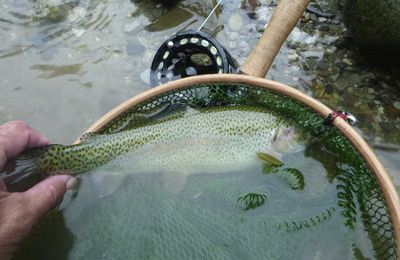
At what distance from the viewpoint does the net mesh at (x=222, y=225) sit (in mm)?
2242

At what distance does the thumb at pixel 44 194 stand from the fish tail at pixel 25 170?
10 centimetres

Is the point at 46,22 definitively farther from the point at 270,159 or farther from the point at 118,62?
the point at 270,159

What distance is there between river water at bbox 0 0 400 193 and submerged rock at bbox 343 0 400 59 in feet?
0.80

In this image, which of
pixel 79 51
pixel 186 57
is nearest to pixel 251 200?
pixel 186 57

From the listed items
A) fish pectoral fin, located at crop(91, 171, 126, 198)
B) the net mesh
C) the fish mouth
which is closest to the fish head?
the fish mouth

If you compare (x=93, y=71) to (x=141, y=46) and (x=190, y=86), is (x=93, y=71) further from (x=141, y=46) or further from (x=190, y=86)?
(x=190, y=86)

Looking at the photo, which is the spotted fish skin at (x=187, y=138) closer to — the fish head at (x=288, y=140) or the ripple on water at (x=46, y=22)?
the fish head at (x=288, y=140)

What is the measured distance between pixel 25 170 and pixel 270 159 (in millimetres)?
1399

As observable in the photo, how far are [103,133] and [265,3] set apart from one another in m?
2.75

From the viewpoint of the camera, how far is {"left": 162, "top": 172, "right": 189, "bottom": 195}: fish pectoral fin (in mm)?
2536

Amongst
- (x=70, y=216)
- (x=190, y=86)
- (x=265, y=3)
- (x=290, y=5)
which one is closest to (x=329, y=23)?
(x=265, y=3)

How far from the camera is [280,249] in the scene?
2.27 metres

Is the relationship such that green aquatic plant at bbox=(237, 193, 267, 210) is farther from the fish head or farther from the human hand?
the human hand

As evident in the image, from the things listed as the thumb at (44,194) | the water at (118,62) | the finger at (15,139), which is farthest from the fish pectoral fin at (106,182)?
the water at (118,62)
